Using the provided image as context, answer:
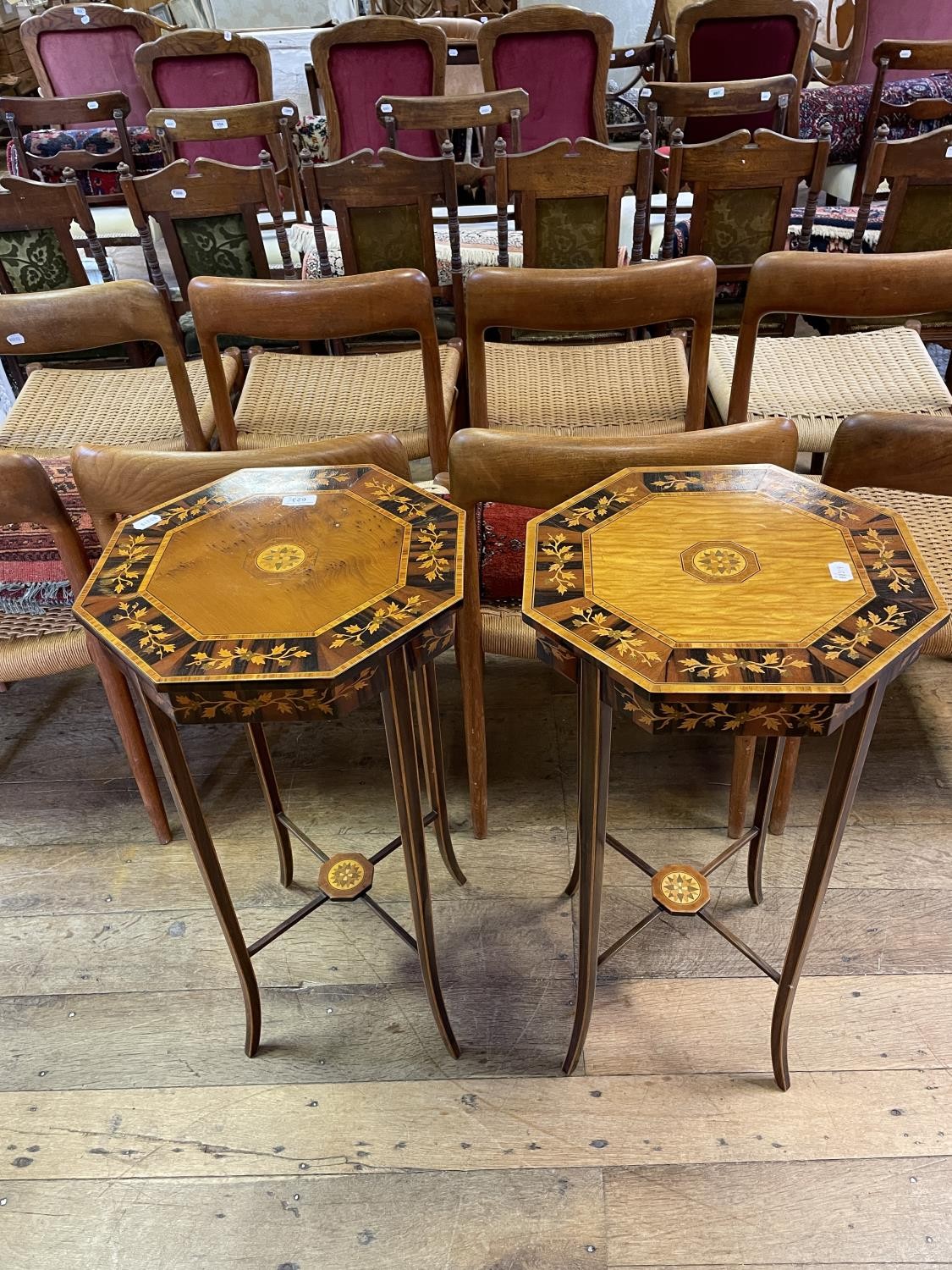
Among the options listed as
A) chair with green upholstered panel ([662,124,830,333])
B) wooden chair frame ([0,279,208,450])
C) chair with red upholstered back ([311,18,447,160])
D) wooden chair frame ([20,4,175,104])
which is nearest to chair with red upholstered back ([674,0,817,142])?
chair with red upholstered back ([311,18,447,160])

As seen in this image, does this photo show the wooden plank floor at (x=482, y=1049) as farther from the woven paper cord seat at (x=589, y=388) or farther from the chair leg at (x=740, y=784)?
the woven paper cord seat at (x=589, y=388)

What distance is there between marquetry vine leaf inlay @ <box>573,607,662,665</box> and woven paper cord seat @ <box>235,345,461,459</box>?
952mm

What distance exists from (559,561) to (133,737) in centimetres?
90

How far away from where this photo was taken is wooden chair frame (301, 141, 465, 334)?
1.88 meters

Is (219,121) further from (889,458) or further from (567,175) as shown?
(889,458)

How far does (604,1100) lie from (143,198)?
6.65 ft

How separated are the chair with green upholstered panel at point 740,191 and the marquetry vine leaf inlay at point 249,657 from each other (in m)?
1.65

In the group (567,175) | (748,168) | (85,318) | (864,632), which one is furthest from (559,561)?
(748,168)

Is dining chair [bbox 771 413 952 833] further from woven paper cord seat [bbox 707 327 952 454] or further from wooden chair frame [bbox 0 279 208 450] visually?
wooden chair frame [bbox 0 279 208 450]

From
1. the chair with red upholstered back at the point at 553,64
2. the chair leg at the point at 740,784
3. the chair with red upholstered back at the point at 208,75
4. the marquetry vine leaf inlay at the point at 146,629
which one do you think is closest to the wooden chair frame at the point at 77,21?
the chair with red upholstered back at the point at 208,75

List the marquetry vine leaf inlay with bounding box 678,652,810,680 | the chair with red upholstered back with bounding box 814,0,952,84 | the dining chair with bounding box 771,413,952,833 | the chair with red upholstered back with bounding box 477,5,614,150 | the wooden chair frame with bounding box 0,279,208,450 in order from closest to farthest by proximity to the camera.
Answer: the marquetry vine leaf inlay with bounding box 678,652,810,680 < the dining chair with bounding box 771,413,952,833 < the wooden chair frame with bounding box 0,279,208,450 < the chair with red upholstered back with bounding box 477,5,614,150 < the chair with red upholstered back with bounding box 814,0,952,84

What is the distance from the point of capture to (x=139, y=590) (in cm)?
93

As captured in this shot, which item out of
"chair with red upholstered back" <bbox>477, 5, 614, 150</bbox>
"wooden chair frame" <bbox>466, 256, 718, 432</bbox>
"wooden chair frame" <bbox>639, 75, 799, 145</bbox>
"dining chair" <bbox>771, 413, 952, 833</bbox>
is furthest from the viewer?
"chair with red upholstered back" <bbox>477, 5, 614, 150</bbox>

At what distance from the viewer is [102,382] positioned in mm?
1956
